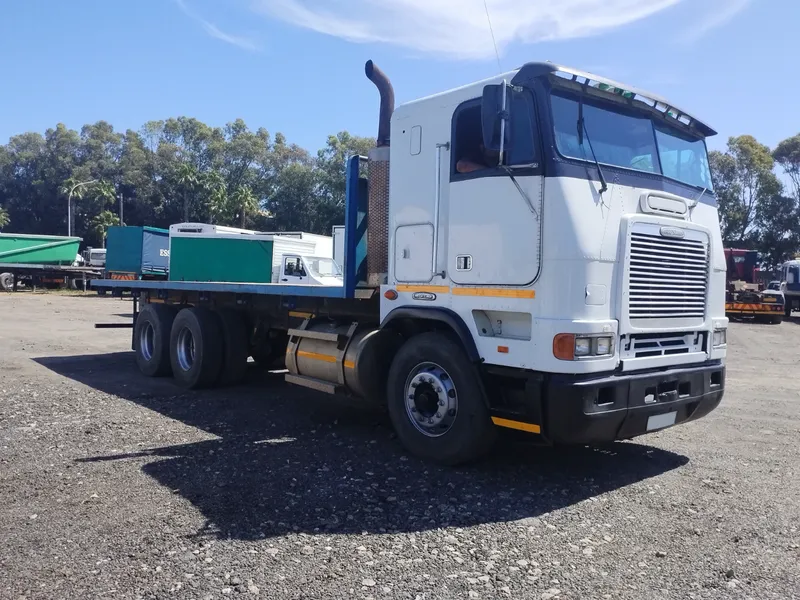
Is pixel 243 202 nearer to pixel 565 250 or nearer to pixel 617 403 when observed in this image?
pixel 565 250

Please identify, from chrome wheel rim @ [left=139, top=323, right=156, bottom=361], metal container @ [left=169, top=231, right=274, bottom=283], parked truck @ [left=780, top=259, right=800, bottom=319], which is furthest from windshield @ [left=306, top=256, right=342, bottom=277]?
parked truck @ [left=780, top=259, right=800, bottom=319]

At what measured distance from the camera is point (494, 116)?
17.3 ft

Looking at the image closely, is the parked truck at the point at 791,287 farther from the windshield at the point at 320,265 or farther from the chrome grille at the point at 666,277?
the chrome grille at the point at 666,277

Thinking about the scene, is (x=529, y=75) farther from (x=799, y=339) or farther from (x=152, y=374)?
(x=799, y=339)

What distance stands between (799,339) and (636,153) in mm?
18355

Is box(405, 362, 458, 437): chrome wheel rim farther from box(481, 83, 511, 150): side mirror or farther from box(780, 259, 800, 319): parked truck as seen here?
box(780, 259, 800, 319): parked truck

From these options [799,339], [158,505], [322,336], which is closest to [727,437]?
[322,336]

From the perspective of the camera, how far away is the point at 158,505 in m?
5.05

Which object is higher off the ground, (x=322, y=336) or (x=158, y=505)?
(x=322, y=336)

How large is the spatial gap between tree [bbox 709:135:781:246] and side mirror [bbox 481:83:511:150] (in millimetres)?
48316

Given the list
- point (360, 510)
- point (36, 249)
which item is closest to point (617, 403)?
point (360, 510)

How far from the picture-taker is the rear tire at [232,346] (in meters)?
9.91

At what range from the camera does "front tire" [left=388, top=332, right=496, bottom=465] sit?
5.69 m

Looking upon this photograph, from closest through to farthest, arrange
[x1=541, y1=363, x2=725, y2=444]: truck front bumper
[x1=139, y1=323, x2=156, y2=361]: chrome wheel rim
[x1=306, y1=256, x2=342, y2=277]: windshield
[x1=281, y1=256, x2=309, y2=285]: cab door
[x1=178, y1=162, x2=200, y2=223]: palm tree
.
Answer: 1. [x1=541, y1=363, x2=725, y2=444]: truck front bumper
2. [x1=139, y1=323, x2=156, y2=361]: chrome wheel rim
3. [x1=306, y1=256, x2=342, y2=277]: windshield
4. [x1=281, y1=256, x2=309, y2=285]: cab door
5. [x1=178, y1=162, x2=200, y2=223]: palm tree
